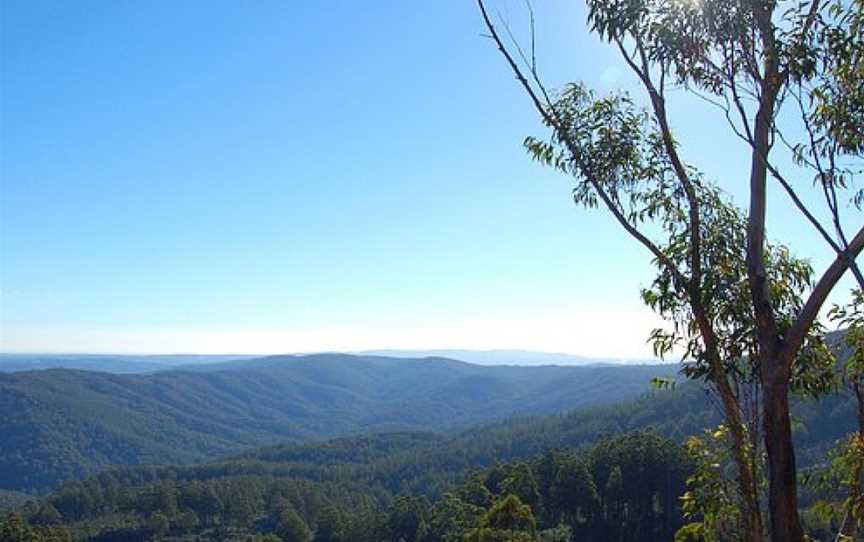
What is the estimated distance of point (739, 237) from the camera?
7.16 metres

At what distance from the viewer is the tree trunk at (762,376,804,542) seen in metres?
5.93

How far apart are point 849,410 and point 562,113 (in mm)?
117534

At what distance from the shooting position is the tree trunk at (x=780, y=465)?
593 cm

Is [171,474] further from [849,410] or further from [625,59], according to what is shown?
[625,59]

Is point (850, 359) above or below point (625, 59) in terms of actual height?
below

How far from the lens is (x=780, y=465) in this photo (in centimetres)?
600

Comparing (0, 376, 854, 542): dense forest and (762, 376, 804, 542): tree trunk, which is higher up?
Result: (762, 376, 804, 542): tree trunk

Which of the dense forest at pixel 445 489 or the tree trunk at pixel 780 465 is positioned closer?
the tree trunk at pixel 780 465

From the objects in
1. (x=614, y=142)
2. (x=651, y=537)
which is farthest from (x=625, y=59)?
(x=651, y=537)

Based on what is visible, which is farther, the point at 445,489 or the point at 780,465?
the point at 445,489

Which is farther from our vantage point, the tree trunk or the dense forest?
the dense forest

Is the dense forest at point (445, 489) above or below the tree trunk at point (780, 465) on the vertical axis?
below

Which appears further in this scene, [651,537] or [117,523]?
[117,523]

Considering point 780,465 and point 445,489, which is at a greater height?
point 780,465
